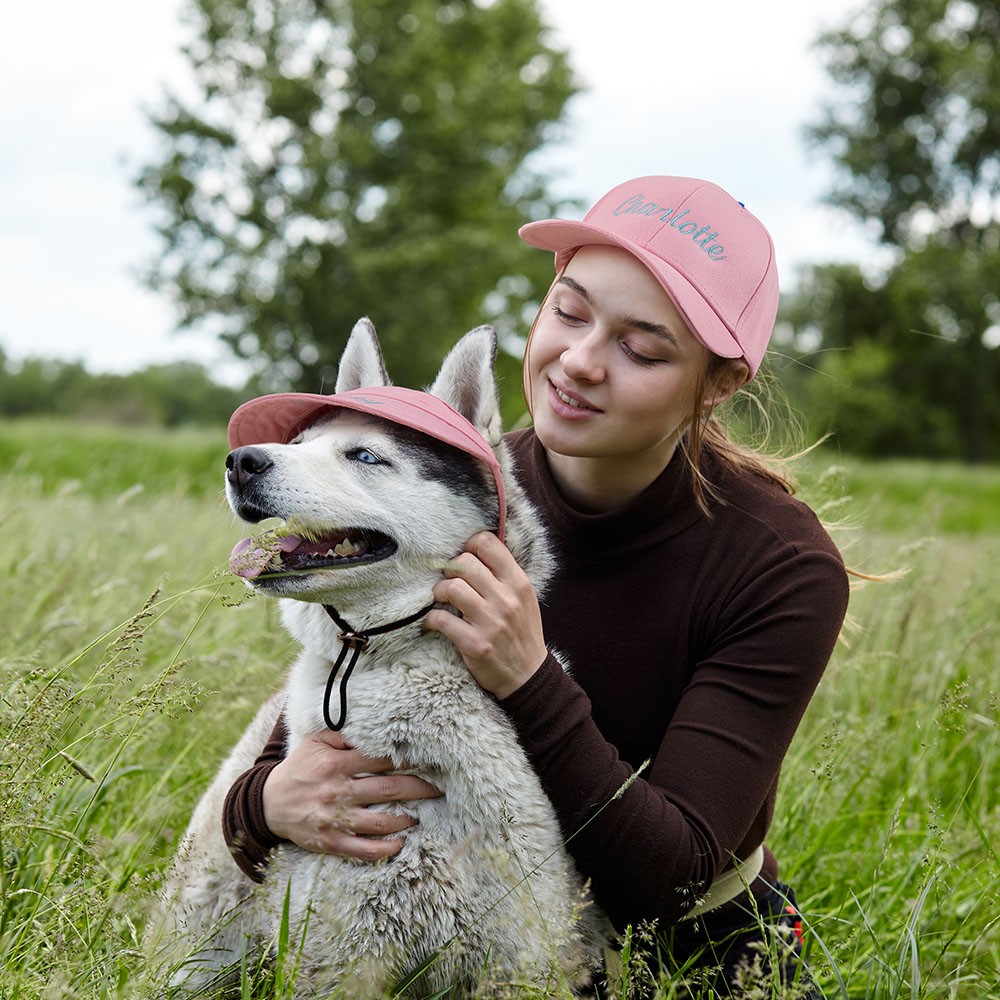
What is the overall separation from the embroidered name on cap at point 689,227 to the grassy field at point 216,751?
3.93ft

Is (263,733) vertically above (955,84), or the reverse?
(955,84)

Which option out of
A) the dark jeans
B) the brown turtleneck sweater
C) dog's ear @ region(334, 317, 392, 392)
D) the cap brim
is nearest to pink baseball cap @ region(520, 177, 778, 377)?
the cap brim

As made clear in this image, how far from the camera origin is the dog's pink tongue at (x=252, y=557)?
1.84m

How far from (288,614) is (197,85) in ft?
67.1

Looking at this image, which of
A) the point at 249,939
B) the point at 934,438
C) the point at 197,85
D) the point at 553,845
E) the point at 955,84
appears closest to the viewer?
the point at 553,845

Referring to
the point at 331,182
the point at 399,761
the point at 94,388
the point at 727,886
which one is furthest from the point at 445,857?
the point at 94,388

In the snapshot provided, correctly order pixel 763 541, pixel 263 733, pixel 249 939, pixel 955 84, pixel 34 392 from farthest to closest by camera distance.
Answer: pixel 34 392 < pixel 955 84 < pixel 263 733 < pixel 763 541 < pixel 249 939

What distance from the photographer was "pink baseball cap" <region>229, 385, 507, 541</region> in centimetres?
214

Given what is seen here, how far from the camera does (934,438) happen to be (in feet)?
96.4

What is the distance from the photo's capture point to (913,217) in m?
29.3

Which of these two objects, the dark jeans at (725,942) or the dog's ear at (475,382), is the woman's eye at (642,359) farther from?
the dark jeans at (725,942)

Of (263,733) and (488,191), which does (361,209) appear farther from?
(263,733)

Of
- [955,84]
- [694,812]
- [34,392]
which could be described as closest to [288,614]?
[694,812]

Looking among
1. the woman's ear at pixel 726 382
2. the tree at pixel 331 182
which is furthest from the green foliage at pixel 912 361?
the woman's ear at pixel 726 382
